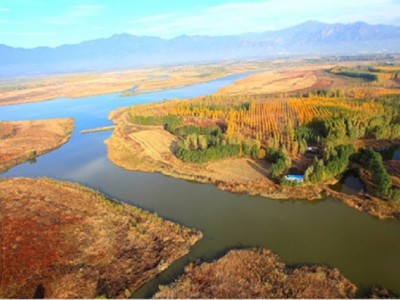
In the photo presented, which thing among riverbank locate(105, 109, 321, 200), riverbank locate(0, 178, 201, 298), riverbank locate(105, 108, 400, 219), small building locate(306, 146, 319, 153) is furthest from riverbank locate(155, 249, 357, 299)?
small building locate(306, 146, 319, 153)

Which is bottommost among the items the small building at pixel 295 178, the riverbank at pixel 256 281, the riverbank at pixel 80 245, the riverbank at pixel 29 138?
the riverbank at pixel 256 281

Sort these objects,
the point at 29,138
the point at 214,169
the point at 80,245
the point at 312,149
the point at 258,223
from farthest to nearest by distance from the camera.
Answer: the point at 29,138 → the point at 312,149 → the point at 214,169 → the point at 258,223 → the point at 80,245

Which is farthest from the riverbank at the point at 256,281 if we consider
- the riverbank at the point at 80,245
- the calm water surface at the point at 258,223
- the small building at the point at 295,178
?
the small building at the point at 295,178

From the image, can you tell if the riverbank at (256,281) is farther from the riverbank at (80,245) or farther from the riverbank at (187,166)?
the riverbank at (187,166)

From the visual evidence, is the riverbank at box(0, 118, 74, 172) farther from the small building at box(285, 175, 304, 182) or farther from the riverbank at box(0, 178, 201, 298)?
the small building at box(285, 175, 304, 182)

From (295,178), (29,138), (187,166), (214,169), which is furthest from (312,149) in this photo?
(29,138)

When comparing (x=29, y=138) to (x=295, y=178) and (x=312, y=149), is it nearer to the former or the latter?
(x=295, y=178)

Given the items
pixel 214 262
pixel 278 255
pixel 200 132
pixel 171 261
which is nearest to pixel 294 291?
pixel 278 255
